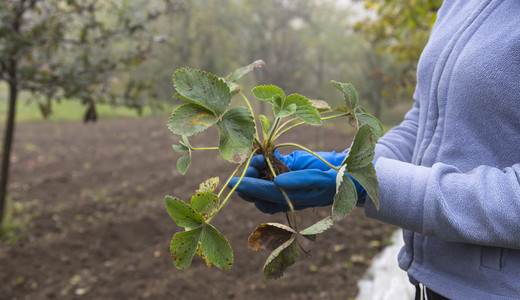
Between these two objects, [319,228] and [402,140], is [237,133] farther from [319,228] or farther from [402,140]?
[402,140]

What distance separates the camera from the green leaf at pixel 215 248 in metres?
0.84

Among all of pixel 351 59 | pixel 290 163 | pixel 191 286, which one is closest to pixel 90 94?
pixel 191 286

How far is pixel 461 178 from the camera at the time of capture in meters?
0.90

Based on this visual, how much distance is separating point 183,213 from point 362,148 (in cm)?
41

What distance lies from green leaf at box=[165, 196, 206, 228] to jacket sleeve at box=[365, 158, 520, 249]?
0.46 m

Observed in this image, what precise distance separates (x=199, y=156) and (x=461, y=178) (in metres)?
5.95

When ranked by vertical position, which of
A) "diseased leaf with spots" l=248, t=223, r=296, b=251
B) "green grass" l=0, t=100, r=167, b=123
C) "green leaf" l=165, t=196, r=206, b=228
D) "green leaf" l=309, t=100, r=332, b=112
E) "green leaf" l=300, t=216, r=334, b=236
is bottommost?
"green grass" l=0, t=100, r=167, b=123

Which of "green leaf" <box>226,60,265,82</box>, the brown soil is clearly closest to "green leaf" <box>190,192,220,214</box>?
"green leaf" <box>226,60,265,82</box>

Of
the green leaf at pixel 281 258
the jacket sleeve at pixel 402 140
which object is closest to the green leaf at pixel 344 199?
the green leaf at pixel 281 258

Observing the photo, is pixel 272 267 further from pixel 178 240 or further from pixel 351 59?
pixel 351 59

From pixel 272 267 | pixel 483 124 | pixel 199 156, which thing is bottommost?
pixel 199 156

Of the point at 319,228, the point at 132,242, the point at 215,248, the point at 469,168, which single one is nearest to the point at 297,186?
the point at 319,228

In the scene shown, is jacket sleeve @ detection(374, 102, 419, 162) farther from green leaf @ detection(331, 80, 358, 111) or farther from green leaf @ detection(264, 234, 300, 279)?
green leaf @ detection(264, 234, 300, 279)

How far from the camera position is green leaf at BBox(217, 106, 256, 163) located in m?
0.85
